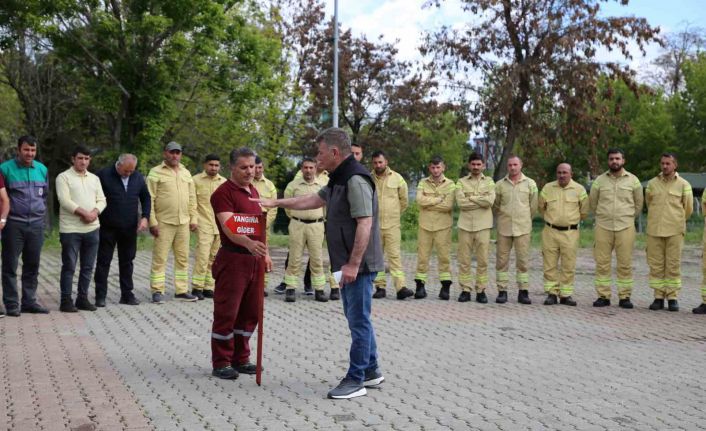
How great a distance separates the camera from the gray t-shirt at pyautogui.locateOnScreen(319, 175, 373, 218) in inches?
252

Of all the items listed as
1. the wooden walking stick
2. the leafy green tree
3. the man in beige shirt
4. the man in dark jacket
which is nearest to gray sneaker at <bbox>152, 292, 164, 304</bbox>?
the man in dark jacket

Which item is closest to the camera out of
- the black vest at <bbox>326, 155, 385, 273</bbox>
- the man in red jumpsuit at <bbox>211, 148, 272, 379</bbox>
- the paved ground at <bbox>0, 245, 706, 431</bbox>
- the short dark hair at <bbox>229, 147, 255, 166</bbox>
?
the paved ground at <bbox>0, 245, 706, 431</bbox>

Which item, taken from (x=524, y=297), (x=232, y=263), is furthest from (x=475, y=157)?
(x=232, y=263)

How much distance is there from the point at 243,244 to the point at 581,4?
23.8m

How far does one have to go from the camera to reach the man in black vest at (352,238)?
253 inches

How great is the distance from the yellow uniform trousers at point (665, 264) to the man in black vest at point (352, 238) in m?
6.51

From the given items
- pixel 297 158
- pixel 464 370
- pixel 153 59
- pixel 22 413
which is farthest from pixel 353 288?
pixel 297 158

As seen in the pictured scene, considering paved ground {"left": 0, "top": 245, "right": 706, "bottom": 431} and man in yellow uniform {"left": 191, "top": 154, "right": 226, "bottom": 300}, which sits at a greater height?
man in yellow uniform {"left": 191, "top": 154, "right": 226, "bottom": 300}

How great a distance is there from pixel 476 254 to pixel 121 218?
5152 mm

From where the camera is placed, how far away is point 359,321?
658 cm

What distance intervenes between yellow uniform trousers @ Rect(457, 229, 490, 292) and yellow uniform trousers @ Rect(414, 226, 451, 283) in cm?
20

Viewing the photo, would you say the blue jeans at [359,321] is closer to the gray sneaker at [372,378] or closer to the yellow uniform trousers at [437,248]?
the gray sneaker at [372,378]

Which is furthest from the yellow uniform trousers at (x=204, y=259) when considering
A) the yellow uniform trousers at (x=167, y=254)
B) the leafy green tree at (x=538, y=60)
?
the leafy green tree at (x=538, y=60)

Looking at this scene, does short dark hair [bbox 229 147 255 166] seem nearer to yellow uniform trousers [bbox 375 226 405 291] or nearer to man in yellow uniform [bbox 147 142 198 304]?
man in yellow uniform [bbox 147 142 198 304]
